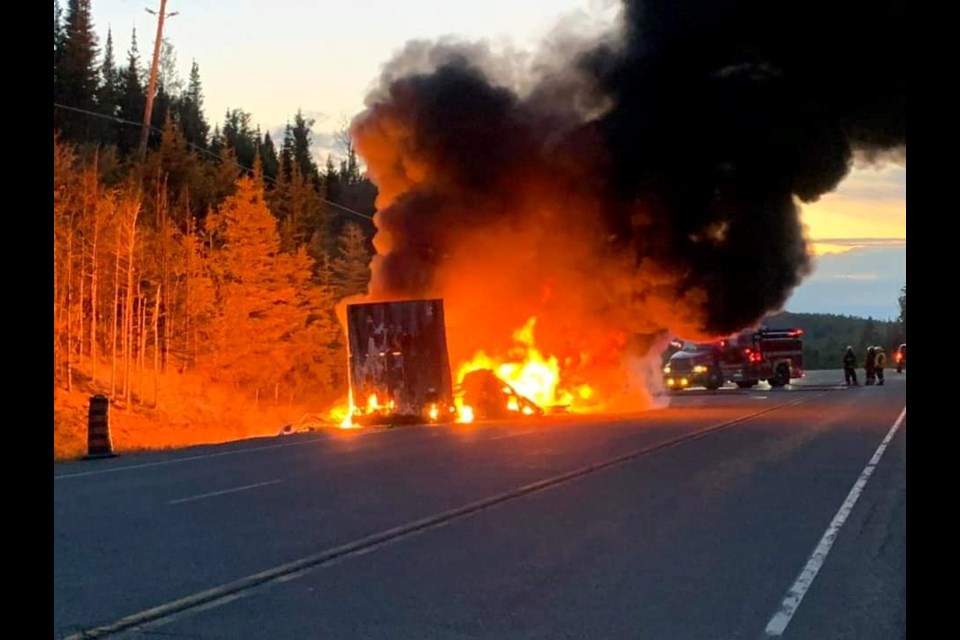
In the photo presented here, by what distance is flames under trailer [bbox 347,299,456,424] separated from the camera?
952 inches

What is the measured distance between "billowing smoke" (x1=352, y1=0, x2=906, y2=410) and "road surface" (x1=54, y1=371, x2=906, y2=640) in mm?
12511

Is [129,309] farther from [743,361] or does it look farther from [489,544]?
[489,544]

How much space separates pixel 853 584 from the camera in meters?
7.05

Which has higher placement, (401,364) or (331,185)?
(331,185)

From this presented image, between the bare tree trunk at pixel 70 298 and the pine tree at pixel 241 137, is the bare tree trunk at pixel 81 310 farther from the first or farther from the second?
the pine tree at pixel 241 137

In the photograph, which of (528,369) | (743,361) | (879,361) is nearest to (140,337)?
(528,369)

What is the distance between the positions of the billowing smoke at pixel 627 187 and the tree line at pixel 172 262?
13.8 metres

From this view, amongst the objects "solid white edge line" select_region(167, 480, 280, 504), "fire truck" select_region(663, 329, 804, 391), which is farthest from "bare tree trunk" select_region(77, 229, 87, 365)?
"solid white edge line" select_region(167, 480, 280, 504)

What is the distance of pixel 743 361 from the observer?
141 feet

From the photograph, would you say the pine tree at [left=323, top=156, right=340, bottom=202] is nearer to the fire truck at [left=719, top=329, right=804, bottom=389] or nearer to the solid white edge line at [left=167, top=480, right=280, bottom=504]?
the fire truck at [left=719, top=329, right=804, bottom=389]

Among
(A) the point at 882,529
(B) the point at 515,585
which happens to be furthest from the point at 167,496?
(A) the point at 882,529

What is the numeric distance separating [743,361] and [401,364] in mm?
22451
